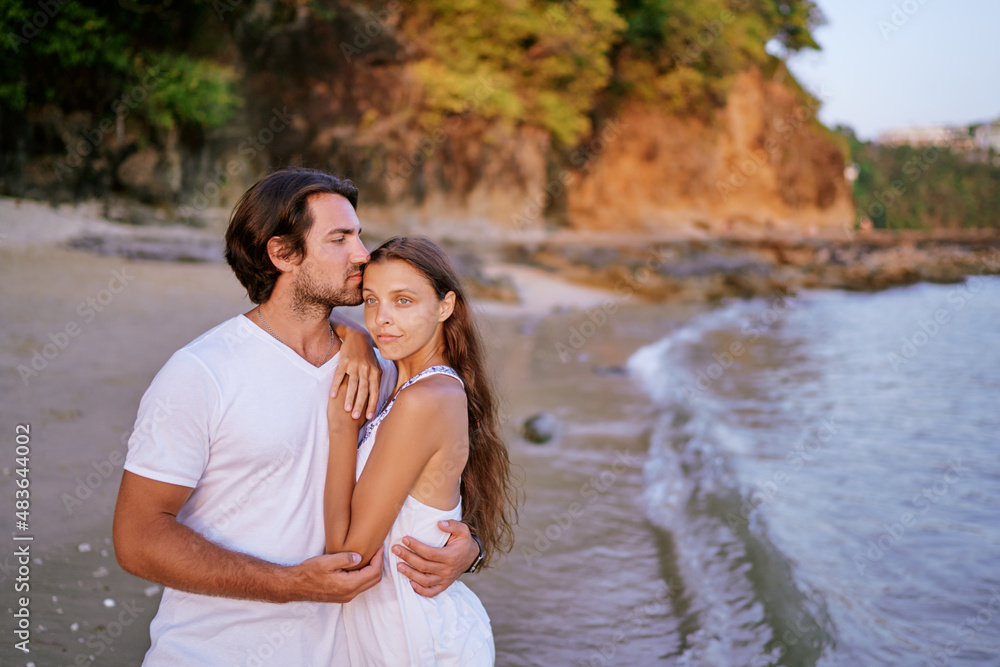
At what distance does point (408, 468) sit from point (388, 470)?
6cm

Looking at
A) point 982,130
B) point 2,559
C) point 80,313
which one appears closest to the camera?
point 2,559

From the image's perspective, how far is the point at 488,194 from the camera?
84.0 ft

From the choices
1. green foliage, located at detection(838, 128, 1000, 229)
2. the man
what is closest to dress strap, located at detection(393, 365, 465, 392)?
the man

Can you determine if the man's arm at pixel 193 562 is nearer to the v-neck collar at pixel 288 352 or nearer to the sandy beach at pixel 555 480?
the sandy beach at pixel 555 480

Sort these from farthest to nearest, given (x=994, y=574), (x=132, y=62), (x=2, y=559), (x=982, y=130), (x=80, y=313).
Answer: (x=982, y=130) → (x=132, y=62) → (x=80, y=313) → (x=994, y=574) → (x=2, y=559)

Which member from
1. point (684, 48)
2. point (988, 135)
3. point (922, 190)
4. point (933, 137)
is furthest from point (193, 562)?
point (933, 137)

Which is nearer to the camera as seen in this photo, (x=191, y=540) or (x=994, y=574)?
(x=191, y=540)

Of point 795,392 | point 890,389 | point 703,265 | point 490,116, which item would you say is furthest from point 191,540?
point 703,265

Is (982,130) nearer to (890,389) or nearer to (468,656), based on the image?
(890,389)

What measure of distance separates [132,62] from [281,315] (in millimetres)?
15942

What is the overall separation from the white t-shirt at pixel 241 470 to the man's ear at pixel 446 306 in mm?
426

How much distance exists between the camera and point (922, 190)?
86.2 meters

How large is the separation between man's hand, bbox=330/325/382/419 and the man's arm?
440mm

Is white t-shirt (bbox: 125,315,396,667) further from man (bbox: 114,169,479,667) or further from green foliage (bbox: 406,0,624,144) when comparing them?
green foliage (bbox: 406,0,624,144)
